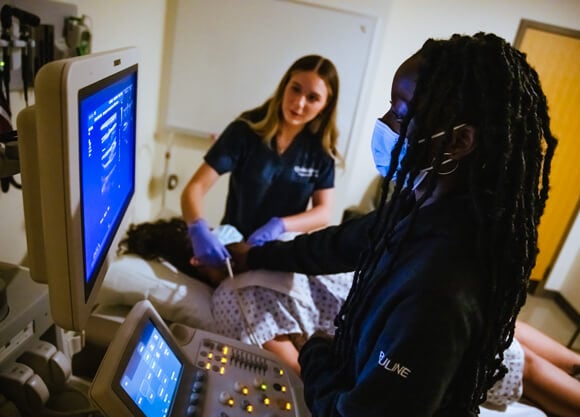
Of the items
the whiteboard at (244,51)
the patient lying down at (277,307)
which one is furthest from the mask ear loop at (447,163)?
the whiteboard at (244,51)

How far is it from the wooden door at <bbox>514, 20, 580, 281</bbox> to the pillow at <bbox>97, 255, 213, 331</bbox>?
230 cm

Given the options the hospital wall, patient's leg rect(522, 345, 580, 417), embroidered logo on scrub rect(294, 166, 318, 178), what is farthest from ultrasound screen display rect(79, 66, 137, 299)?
the hospital wall

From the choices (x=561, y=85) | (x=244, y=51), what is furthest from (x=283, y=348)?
(x=561, y=85)

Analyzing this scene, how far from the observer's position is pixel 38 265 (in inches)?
23.7

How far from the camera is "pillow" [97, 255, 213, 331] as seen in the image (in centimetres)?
119

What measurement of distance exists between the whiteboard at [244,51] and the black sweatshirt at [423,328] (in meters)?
1.96

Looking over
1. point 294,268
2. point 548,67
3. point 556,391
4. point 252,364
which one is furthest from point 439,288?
point 548,67

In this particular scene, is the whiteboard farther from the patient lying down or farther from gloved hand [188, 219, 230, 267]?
the patient lying down

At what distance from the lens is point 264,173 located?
5.27 ft

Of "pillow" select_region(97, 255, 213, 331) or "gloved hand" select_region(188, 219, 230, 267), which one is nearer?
"pillow" select_region(97, 255, 213, 331)

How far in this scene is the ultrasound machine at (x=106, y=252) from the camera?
47 cm

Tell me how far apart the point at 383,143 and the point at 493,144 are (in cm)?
21

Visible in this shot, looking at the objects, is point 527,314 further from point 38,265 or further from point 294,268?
point 38,265

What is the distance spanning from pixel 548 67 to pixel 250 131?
2.18 metres
